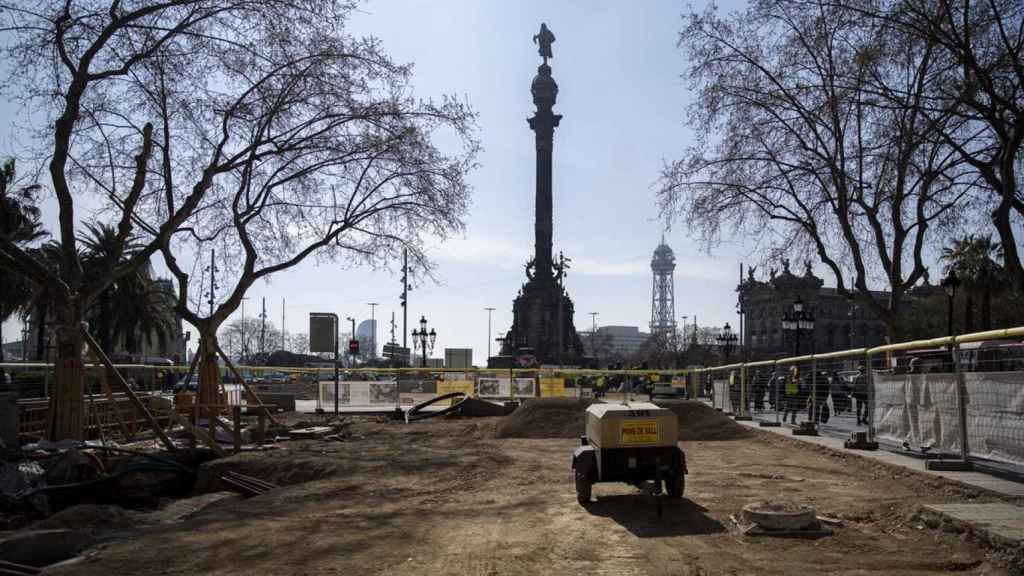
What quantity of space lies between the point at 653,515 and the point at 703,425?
12.4m

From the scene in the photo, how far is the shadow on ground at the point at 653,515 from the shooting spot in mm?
8477

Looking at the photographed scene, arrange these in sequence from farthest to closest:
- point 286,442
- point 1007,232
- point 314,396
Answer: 1. point 314,396
2. point 286,442
3. point 1007,232

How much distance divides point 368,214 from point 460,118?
403 cm

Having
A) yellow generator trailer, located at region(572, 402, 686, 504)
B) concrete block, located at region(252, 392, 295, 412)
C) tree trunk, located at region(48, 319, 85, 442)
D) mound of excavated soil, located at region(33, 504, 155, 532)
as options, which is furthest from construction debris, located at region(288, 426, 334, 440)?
yellow generator trailer, located at region(572, 402, 686, 504)

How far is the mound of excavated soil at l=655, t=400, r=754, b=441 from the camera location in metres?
20.5

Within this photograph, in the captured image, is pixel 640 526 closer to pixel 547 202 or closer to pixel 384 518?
pixel 384 518

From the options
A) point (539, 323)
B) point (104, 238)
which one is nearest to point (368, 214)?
point (104, 238)

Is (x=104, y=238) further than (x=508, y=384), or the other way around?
(x=104, y=238)

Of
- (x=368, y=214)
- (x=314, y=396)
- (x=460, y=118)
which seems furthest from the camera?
(x=314, y=396)

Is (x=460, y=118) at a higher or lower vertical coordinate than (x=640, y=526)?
higher

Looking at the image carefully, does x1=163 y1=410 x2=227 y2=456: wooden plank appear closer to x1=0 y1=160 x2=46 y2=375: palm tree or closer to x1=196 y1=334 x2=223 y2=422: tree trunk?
x1=196 y1=334 x2=223 y2=422: tree trunk

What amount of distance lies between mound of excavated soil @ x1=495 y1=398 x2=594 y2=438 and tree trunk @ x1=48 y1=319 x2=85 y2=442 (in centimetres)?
1038

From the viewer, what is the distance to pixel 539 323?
8194 centimetres

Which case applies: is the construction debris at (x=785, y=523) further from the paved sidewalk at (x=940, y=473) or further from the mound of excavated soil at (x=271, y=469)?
the mound of excavated soil at (x=271, y=469)
